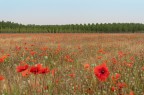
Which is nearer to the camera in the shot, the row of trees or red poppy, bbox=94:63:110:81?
red poppy, bbox=94:63:110:81

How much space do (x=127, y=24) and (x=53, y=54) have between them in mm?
82497

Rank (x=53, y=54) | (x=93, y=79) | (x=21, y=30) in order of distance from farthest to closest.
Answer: (x=21, y=30), (x=53, y=54), (x=93, y=79)

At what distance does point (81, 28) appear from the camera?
90125 mm

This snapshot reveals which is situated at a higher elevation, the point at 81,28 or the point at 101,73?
the point at 101,73

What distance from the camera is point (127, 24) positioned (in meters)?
91.2

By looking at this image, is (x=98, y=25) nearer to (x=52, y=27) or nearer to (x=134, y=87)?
(x=52, y=27)

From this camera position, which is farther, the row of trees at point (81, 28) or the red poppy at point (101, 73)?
the row of trees at point (81, 28)

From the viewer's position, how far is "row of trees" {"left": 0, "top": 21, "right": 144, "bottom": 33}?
283 ft

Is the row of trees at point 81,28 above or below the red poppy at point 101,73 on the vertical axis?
below

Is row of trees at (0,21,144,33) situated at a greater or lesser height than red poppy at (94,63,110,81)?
lesser

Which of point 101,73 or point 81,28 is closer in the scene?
point 101,73

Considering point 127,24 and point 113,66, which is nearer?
point 113,66

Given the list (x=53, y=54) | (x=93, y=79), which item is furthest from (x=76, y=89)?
(x=53, y=54)

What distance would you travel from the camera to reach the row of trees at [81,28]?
3391 inches
